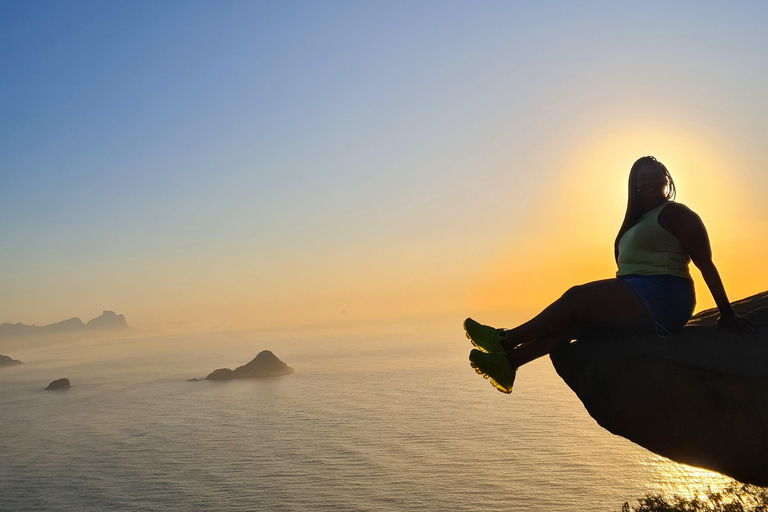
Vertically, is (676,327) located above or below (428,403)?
above

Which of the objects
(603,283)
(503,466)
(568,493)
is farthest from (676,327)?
(503,466)

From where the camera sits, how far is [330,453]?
175 ft

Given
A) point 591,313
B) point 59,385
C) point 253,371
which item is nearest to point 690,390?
point 591,313

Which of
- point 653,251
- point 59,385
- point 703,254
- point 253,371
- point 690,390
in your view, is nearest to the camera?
point 703,254

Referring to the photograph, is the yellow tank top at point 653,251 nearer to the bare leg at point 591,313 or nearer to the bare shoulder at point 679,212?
the bare shoulder at point 679,212

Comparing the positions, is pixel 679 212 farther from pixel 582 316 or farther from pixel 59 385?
pixel 59 385

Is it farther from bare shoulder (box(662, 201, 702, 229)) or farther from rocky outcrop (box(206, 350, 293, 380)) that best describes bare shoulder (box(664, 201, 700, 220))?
rocky outcrop (box(206, 350, 293, 380))

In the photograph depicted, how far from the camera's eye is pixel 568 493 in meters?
41.2

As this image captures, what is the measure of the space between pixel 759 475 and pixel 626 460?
174 feet

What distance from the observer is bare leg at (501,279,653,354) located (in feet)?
18.5

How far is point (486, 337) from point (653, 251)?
216 centimetres

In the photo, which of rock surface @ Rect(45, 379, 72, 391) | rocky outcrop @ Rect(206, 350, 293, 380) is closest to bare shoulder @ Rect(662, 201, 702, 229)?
rocky outcrop @ Rect(206, 350, 293, 380)

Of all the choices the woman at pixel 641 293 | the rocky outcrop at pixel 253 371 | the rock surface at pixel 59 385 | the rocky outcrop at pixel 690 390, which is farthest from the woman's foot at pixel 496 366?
the rock surface at pixel 59 385

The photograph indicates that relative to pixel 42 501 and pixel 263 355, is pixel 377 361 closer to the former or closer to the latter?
pixel 263 355
